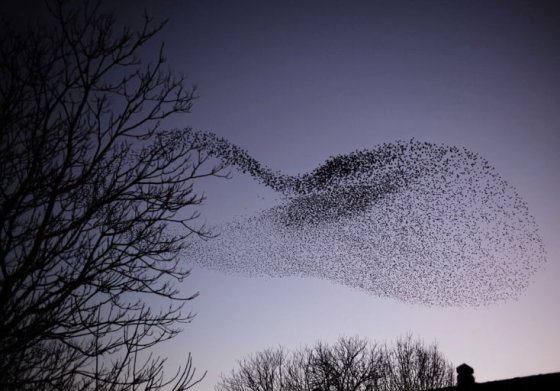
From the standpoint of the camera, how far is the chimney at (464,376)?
1061 centimetres

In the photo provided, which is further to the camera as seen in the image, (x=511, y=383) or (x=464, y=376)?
(x=464, y=376)

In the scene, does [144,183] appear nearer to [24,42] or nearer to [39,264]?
[39,264]

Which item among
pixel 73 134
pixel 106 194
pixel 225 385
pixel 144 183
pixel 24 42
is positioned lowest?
pixel 225 385

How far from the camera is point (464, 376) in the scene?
1077 centimetres

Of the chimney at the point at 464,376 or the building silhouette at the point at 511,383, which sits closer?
the building silhouette at the point at 511,383

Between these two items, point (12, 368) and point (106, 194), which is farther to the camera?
point (106, 194)

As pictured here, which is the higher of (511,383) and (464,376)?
(464,376)

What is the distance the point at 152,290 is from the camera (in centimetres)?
455

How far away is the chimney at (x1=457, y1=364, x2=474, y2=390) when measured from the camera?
10.6 metres

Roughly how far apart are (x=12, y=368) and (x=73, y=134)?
100 inches

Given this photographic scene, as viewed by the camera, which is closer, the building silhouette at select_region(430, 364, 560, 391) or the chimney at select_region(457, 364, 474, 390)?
the building silhouette at select_region(430, 364, 560, 391)

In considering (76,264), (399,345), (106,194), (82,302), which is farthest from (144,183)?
(399,345)

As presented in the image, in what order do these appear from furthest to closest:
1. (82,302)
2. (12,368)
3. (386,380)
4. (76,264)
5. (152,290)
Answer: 1. (386,380)
2. (152,290)
3. (76,264)
4. (82,302)
5. (12,368)

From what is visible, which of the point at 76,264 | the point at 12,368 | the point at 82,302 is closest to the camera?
the point at 12,368
